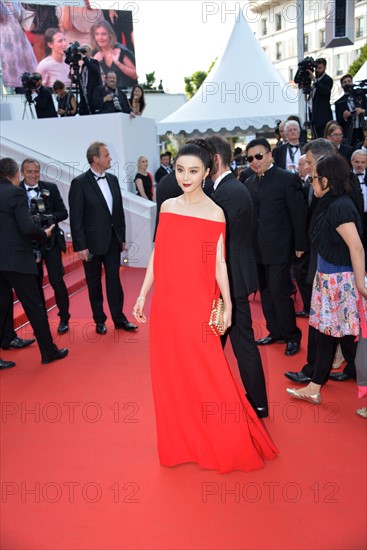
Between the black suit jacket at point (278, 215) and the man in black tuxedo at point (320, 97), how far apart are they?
149 inches

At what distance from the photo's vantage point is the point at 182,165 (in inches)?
97.3

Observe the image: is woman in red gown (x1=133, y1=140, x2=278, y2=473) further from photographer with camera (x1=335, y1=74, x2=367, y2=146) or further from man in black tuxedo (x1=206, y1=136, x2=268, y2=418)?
photographer with camera (x1=335, y1=74, x2=367, y2=146)

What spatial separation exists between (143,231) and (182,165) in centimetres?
565

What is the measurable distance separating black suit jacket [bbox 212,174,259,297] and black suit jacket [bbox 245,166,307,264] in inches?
42.0

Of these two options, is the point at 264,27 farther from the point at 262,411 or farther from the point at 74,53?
the point at 262,411

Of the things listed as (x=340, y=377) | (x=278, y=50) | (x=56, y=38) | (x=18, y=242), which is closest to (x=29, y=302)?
(x=18, y=242)

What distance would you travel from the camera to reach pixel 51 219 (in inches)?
187

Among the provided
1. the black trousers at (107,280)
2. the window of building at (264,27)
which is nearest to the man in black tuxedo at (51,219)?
the black trousers at (107,280)

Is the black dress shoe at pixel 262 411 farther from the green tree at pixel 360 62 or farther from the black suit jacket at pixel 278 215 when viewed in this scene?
the green tree at pixel 360 62

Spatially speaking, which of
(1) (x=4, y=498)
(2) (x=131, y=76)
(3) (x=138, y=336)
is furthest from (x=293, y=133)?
(2) (x=131, y=76)

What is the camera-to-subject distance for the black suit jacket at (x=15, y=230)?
399 centimetres

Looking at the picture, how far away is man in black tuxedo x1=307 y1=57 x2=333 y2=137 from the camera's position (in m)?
7.08

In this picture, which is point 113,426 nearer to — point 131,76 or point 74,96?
point 74,96

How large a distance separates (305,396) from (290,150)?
3.55 meters
